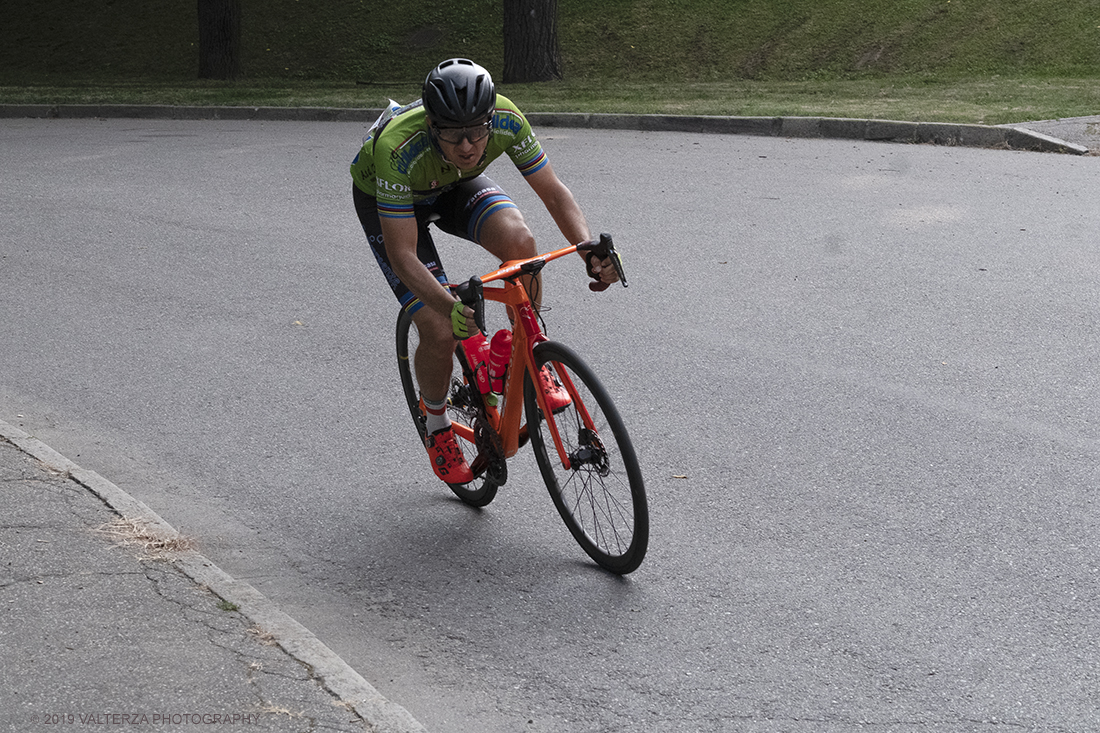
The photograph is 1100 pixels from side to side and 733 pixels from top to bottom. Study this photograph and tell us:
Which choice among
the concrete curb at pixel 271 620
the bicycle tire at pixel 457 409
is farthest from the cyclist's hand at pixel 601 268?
the concrete curb at pixel 271 620

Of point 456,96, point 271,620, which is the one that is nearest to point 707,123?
point 456,96

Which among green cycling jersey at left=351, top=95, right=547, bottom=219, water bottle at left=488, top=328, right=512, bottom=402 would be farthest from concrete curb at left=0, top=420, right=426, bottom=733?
green cycling jersey at left=351, top=95, right=547, bottom=219

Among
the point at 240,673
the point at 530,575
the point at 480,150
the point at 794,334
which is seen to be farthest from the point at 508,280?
the point at 794,334

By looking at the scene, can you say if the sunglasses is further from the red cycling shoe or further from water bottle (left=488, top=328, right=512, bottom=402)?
the red cycling shoe

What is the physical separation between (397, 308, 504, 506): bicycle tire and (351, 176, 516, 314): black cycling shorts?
263 mm

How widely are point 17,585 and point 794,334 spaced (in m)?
4.32

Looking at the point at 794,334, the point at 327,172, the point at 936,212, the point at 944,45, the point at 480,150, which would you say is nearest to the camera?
the point at 480,150

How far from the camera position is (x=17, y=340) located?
23.0ft

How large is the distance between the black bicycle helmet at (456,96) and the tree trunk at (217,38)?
21.2 m

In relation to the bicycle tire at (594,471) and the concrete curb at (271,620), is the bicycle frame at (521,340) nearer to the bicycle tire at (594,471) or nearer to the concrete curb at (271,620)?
the bicycle tire at (594,471)

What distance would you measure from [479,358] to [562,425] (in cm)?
53

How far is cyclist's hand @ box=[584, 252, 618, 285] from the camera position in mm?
4039

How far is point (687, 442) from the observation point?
5.34 m

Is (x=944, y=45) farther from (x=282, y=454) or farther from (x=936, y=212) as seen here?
(x=282, y=454)
